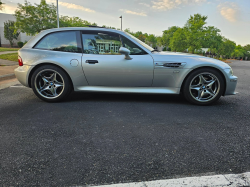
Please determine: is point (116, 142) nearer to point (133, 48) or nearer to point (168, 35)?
point (133, 48)

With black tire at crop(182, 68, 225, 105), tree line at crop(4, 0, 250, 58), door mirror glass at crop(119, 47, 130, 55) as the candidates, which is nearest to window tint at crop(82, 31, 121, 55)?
door mirror glass at crop(119, 47, 130, 55)

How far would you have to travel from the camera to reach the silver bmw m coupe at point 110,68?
356 centimetres

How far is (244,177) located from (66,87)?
10.5ft

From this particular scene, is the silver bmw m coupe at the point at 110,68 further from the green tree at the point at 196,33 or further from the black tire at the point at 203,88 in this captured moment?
the green tree at the point at 196,33

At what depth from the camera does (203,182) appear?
1.47 m

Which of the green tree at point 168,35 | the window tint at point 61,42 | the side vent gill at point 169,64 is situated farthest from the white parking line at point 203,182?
the green tree at point 168,35

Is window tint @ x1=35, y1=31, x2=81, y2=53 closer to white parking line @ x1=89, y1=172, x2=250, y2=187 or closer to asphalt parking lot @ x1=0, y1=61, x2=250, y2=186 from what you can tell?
asphalt parking lot @ x1=0, y1=61, x2=250, y2=186

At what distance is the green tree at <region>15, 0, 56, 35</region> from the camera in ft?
77.6

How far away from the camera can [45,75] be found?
377 centimetres

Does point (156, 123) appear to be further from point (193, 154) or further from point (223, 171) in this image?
point (223, 171)

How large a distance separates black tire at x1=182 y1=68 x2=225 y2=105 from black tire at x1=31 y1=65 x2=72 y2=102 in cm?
241

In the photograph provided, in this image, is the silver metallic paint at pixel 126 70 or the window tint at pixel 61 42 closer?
the silver metallic paint at pixel 126 70

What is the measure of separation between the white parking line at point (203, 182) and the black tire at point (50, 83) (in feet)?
8.86

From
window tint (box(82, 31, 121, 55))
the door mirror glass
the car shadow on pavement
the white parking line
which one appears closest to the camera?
the white parking line
